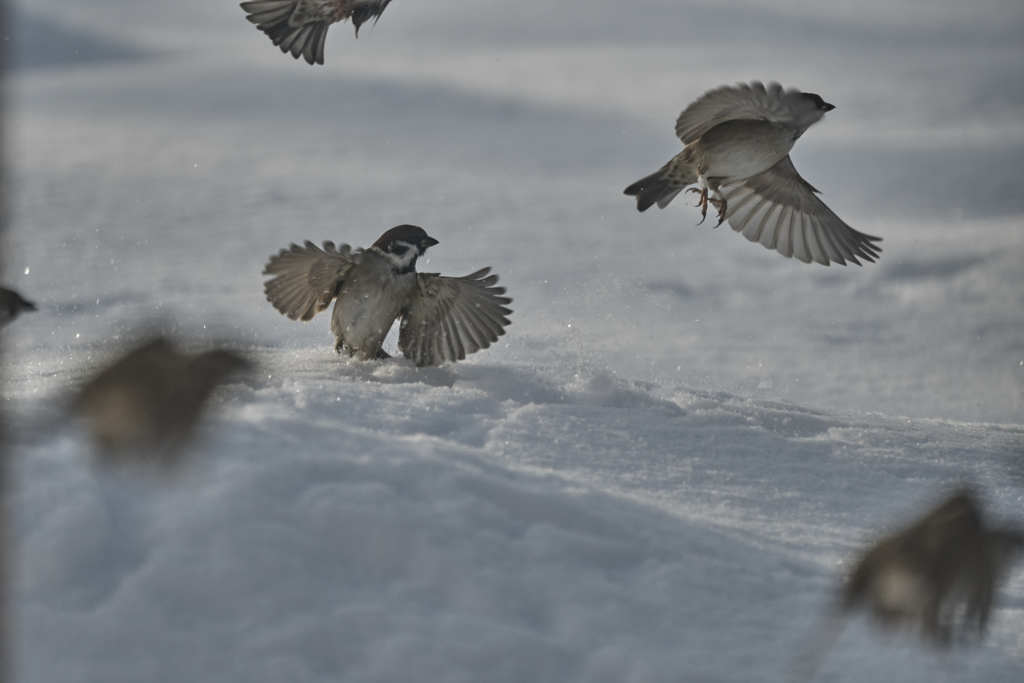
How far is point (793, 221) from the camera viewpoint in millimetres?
5082

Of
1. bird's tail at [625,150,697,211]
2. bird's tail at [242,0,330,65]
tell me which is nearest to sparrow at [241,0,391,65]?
bird's tail at [242,0,330,65]

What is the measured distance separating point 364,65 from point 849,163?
262 inches

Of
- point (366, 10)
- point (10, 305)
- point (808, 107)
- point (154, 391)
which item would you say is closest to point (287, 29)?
point (366, 10)

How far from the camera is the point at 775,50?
1535 cm

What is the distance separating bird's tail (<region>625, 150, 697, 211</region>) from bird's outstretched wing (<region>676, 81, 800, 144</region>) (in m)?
Answer: 0.16

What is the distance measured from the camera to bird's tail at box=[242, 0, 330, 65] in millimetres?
4391

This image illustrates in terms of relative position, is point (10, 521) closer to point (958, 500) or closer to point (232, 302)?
point (958, 500)

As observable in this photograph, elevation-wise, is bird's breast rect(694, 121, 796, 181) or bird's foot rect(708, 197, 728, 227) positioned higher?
bird's breast rect(694, 121, 796, 181)

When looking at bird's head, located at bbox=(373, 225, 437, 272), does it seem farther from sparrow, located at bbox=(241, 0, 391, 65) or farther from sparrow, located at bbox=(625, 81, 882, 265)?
sparrow, located at bbox=(625, 81, 882, 265)

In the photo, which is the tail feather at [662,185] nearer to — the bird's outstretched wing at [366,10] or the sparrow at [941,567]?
the bird's outstretched wing at [366,10]

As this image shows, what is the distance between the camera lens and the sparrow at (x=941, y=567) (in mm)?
2002

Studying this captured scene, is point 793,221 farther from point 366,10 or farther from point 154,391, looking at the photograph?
point 154,391

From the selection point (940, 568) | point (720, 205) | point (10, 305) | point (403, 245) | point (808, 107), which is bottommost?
point (940, 568)

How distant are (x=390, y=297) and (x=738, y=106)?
1.21 metres
